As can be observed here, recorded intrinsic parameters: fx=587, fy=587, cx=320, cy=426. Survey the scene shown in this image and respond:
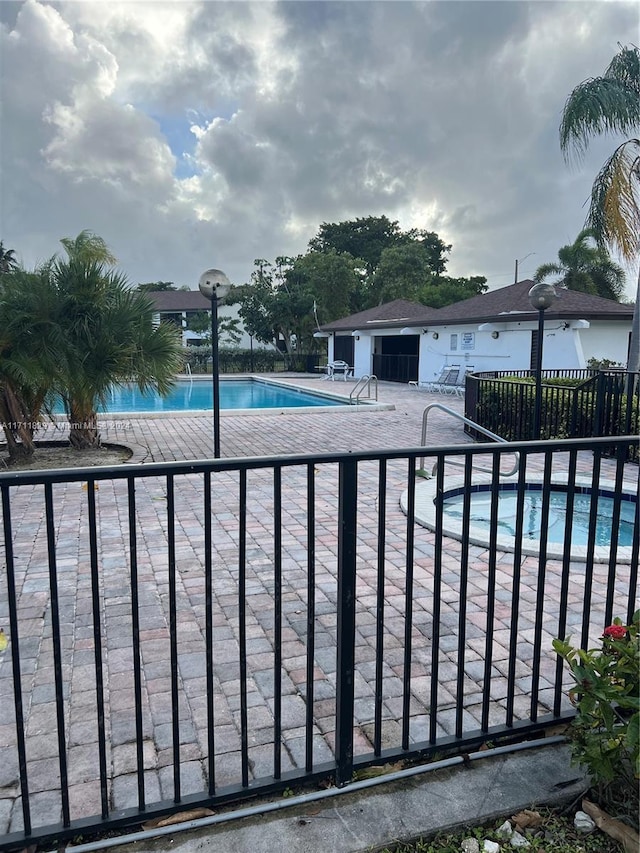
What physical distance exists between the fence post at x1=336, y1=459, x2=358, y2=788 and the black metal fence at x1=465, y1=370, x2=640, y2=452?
560cm

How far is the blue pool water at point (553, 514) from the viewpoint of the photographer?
17.6 feet

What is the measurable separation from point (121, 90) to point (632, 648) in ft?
20.5

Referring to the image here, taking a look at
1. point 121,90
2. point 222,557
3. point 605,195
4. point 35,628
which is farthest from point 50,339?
point 605,195

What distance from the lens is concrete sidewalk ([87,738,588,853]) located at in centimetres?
156

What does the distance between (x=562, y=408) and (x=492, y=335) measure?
1034 cm

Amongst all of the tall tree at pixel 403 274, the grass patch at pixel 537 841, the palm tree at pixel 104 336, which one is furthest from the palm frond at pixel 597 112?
the tall tree at pixel 403 274

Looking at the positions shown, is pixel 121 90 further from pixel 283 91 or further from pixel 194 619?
pixel 194 619

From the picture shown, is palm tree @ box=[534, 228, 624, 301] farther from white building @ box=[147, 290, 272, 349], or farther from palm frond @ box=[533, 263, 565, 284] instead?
white building @ box=[147, 290, 272, 349]

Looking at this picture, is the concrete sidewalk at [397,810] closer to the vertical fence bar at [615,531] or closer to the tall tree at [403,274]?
the vertical fence bar at [615,531]

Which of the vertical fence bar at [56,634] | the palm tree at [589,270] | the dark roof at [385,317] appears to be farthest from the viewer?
the palm tree at [589,270]

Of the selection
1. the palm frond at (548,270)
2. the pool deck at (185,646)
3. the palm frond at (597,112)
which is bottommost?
the pool deck at (185,646)

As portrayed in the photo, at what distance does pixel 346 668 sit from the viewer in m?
1.76

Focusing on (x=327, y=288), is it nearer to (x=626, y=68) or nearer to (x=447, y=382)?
(x=447, y=382)

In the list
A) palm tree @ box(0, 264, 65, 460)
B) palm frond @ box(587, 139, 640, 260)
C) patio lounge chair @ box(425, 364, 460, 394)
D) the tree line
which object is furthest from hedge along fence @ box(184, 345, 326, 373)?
palm tree @ box(0, 264, 65, 460)
